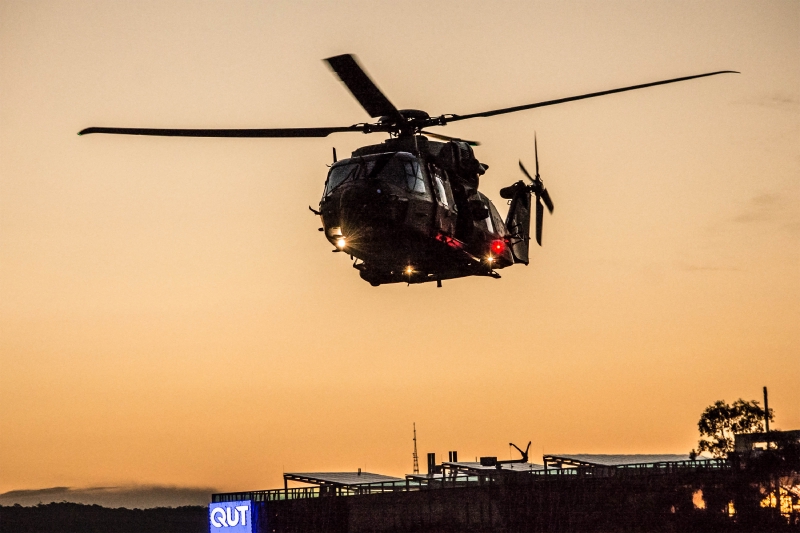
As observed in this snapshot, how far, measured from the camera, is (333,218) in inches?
1081

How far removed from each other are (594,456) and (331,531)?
2025 centimetres

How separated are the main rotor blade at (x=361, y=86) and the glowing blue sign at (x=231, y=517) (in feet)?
141

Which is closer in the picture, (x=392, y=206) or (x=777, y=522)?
(x=392, y=206)

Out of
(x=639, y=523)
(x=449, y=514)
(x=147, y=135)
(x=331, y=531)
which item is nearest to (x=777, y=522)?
(x=639, y=523)

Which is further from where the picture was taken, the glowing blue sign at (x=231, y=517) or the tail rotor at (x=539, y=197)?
the glowing blue sign at (x=231, y=517)

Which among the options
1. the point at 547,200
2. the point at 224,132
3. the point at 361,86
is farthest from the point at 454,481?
the point at 361,86

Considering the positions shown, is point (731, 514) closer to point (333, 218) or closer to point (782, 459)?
point (782, 459)

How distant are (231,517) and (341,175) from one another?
146 ft

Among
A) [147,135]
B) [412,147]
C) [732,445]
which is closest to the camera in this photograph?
[147,135]

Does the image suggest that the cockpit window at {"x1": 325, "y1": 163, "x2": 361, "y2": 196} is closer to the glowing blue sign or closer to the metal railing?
the metal railing

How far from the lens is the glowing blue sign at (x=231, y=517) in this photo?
220ft

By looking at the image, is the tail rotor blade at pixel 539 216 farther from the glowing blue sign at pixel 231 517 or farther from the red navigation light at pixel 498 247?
the glowing blue sign at pixel 231 517

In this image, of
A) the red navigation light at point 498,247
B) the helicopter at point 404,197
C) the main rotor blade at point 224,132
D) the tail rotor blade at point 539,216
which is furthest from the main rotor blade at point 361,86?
the tail rotor blade at point 539,216

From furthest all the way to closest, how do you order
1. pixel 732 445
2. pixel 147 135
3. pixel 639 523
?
pixel 732 445 < pixel 639 523 < pixel 147 135
